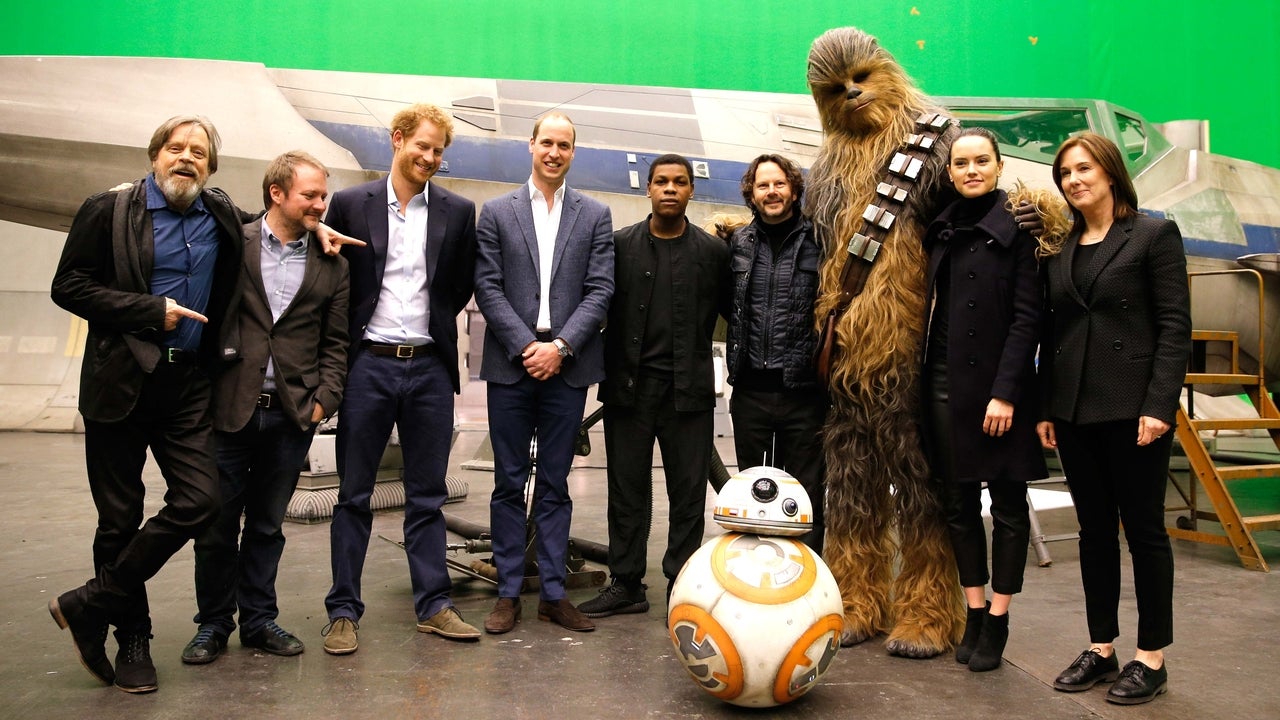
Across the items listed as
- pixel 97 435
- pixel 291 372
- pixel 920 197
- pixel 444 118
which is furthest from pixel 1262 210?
pixel 97 435

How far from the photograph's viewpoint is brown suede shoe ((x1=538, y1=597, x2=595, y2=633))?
320cm

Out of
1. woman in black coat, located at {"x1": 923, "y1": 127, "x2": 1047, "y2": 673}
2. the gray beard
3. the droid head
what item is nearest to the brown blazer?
the gray beard

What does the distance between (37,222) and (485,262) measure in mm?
5260

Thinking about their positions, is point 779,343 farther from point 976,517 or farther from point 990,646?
point 990,646

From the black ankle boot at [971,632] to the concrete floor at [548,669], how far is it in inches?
3.6

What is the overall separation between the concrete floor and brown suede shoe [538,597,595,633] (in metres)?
0.04

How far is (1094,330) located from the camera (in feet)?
8.70

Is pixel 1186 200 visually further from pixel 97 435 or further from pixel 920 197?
pixel 97 435

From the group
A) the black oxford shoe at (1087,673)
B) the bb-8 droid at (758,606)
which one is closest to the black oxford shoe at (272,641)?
the bb-8 droid at (758,606)

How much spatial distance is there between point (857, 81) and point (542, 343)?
1465 millimetres

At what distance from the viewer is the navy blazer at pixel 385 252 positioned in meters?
3.07

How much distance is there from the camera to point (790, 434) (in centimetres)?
325

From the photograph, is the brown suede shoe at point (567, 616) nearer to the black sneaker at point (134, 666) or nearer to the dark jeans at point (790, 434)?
the dark jeans at point (790, 434)

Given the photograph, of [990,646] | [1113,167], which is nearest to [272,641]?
[990,646]
